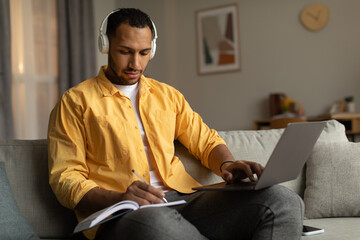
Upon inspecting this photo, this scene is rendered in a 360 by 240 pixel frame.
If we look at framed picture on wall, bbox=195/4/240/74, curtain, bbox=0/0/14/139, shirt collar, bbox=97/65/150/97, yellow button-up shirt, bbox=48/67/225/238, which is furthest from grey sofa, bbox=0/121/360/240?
framed picture on wall, bbox=195/4/240/74

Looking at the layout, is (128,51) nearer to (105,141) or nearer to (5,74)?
(105,141)

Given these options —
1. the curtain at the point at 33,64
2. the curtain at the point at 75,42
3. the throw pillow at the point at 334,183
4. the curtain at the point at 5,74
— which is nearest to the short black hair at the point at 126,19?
the throw pillow at the point at 334,183

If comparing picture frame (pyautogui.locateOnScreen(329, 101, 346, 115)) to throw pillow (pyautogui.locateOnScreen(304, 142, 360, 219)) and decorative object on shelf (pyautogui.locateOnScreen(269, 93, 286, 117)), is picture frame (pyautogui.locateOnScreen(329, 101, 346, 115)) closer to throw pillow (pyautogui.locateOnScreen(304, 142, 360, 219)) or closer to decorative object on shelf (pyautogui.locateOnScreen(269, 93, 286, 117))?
decorative object on shelf (pyautogui.locateOnScreen(269, 93, 286, 117))

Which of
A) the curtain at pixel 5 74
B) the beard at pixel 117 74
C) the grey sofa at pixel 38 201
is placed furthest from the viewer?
the curtain at pixel 5 74

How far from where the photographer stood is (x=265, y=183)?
124 cm

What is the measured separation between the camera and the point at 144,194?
3.87 feet

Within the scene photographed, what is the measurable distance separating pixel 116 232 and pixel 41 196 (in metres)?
0.57

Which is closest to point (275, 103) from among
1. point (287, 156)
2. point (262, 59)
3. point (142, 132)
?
point (262, 59)

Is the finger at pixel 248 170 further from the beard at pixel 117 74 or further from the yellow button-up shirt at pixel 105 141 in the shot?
the beard at pixel 117 74

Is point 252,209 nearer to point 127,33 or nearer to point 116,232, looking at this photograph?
point 116,232

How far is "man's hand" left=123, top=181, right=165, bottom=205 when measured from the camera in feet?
3.85

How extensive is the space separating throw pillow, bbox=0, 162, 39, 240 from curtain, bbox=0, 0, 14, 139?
2.28 metres

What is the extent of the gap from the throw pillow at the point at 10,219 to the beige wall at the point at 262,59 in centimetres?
377

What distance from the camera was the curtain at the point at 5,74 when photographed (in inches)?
144
